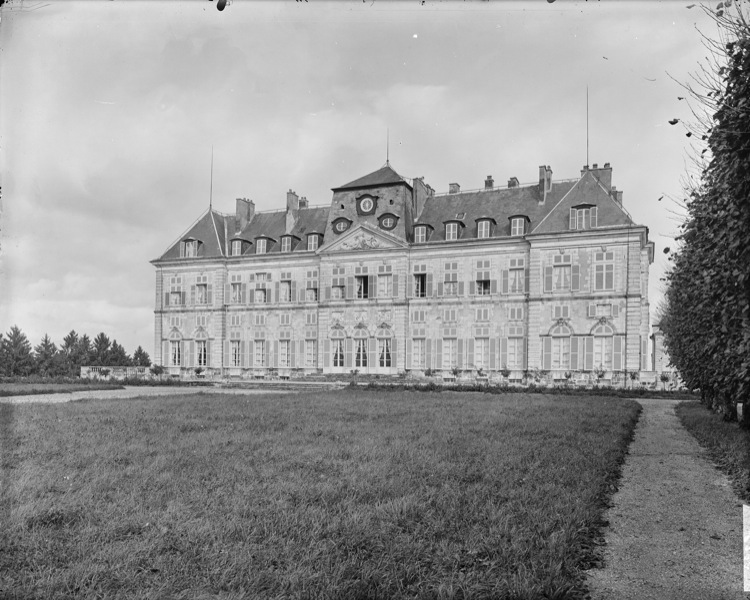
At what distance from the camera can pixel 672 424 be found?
612 inches

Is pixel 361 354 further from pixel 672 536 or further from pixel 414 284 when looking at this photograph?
pixel 672 536

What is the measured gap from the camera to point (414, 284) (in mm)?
38875

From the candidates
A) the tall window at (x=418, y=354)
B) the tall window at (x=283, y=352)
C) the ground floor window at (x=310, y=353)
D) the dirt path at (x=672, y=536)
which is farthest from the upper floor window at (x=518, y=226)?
the dirt path at (x=672, y=536)

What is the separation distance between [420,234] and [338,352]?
9.95m

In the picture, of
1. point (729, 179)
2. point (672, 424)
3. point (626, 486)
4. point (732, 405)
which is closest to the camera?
point (729, 179)

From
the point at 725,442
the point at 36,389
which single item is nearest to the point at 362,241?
the point at 36,389

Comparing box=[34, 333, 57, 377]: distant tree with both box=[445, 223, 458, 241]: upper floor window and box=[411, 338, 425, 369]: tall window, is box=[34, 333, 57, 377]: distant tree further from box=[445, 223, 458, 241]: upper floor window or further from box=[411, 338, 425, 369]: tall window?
box=[445, 223, 458, 241]: upper floor window

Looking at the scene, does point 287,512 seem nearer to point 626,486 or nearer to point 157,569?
point 157,569

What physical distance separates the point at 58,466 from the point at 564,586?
627cm

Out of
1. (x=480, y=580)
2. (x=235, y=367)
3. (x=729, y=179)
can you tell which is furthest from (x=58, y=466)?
(x=235, y=367)

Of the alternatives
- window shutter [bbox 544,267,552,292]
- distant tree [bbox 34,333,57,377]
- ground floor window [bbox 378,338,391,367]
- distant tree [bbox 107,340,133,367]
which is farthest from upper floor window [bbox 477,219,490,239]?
distant tree [bbox 107,340,133,367]

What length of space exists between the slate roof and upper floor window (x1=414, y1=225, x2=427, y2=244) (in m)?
3.13

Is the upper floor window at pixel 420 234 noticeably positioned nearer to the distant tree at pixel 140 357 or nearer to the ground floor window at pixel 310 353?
the ground floor window at pixel 310 353

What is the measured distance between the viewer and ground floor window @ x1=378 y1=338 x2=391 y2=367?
3878 cm
